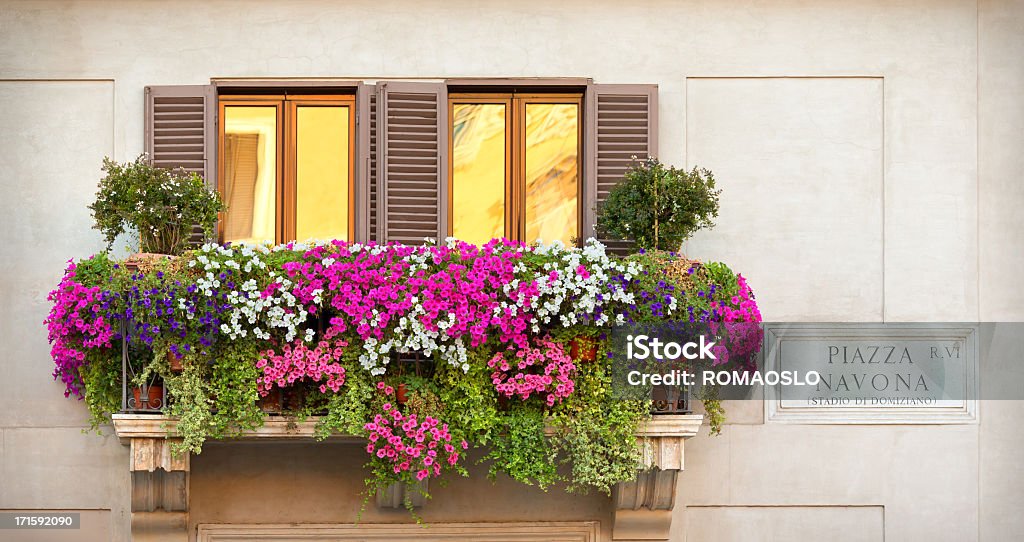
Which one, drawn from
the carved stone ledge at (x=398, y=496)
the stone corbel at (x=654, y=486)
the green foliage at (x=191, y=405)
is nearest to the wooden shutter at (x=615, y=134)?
the stone corbel at (x=654, y=486)

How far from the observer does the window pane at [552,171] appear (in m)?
9.23

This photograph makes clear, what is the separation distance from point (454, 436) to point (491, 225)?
1688 millimetres

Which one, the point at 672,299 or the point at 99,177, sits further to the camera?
the point at 99,177

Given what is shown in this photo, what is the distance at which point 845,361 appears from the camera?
30.1 feet

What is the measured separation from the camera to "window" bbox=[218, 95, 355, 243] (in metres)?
9.21

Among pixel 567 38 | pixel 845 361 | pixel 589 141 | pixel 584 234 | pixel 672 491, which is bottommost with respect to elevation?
pixel 672 491

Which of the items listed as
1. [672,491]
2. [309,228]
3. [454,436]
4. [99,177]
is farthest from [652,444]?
[99,177]

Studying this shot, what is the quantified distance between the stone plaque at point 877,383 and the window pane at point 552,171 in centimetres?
159

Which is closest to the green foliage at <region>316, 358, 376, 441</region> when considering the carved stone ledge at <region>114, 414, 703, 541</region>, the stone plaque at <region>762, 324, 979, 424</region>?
the carved stone ledge at <region>114, 414, 703, 541</region>

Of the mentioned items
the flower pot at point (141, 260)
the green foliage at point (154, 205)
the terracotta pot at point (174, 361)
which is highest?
the green foliage at point (154, 205)

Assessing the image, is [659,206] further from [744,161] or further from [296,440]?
[296,440]

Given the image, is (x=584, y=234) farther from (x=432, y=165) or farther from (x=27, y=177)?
(x=27, y=177)

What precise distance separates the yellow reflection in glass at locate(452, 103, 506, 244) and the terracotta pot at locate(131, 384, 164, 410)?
220 cm

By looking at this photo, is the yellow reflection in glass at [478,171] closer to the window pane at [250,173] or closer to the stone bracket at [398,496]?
the window pane at [250,173]
